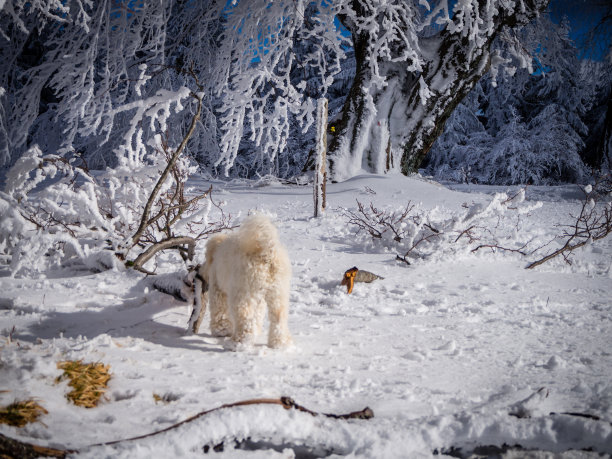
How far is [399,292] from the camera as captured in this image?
13.1ft

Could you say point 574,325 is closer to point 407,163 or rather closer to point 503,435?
point 503,435

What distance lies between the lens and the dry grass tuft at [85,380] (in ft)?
5.35

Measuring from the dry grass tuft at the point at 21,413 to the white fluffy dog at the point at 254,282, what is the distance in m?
1.16

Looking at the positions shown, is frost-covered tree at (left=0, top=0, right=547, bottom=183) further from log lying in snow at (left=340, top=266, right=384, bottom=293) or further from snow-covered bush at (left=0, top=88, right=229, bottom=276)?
log lying in snow at (left=340, top=266, right=384, bottom=293)

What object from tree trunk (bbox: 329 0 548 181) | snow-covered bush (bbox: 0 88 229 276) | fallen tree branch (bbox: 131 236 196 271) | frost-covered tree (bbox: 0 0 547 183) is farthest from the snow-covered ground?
tree trunk (bbox: 329 0 548 181)

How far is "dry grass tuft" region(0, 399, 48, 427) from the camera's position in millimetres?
1353

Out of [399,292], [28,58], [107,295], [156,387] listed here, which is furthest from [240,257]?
[28,58]

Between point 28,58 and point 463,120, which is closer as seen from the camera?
point 28,58

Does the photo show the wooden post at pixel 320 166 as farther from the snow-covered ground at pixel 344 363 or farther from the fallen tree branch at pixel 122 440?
the fallen tree branch at pixel 122 440

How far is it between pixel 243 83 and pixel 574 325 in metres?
6.75

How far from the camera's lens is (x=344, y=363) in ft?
7.73

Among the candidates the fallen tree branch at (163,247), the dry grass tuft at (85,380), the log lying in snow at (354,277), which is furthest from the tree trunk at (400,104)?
the dry grass tuft at (85,380)

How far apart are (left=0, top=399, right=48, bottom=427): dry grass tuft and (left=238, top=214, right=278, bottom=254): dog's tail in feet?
4.43

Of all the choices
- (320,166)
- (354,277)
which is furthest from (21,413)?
(320,166)
